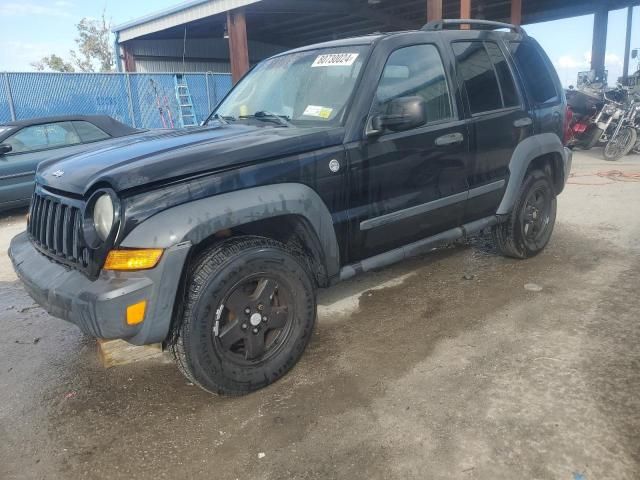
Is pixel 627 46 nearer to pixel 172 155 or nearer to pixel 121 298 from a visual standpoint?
pixel 172 155

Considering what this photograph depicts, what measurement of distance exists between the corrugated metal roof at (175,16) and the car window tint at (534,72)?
10.9m

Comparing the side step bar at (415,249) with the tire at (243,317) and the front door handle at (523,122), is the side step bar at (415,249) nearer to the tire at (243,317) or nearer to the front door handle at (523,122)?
the tire at (243,317)

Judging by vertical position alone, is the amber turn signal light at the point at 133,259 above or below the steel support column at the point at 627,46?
below

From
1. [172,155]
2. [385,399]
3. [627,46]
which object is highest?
[627,46]

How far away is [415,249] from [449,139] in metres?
0.79

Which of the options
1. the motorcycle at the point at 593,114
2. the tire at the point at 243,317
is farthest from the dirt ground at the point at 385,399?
the motorcycle at the point at 593,114

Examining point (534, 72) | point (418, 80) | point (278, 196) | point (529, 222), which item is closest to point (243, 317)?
point (278, 196)

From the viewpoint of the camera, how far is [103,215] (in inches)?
94.2

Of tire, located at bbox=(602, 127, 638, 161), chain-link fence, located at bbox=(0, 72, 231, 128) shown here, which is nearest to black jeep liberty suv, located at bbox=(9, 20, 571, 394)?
tire, located at bbox=(602, 127, 638, 161)

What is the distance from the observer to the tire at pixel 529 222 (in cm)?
434

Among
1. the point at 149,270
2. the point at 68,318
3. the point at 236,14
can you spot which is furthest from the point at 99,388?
the point at 236,14

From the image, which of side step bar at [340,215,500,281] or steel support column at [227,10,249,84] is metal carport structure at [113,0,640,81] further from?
side step bar at [340,215,500,281]

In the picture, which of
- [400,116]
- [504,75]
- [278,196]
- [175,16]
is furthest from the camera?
[175,16]

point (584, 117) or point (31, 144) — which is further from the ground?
point (31, 144)
